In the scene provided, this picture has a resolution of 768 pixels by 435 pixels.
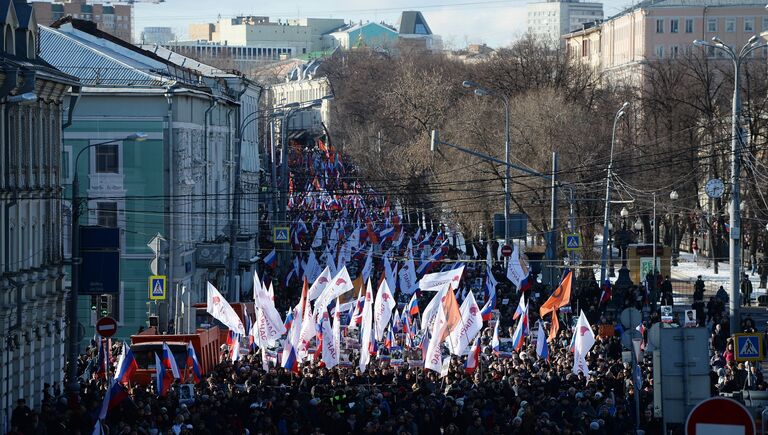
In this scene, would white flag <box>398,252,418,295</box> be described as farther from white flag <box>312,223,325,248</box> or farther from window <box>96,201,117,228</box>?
white flag <box>312,223,325,248</box>

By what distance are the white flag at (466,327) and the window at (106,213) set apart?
17535 mm

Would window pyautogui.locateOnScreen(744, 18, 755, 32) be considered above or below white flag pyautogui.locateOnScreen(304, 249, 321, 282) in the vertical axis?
above

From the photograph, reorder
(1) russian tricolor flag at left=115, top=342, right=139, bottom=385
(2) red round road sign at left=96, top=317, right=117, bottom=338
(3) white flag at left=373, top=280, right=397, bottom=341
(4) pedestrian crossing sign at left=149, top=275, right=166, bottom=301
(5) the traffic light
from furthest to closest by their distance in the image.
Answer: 1. (5) the traffic light
2. (4) pedestrian crossing sign at left=149, top=275, right=166, bottom=301
3. (3) white flag at left=373, top=280, right=397, bottom=341
4. (2) red round road sign at left=96, top=317, right=117, bottom=338
5. (1) russian tricolor flag at left=115, top=342, right=139, bottom=385

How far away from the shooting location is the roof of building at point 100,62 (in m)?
45.8

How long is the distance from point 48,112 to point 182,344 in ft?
16.5

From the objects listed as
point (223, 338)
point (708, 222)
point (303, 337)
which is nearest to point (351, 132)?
point (708, 222)

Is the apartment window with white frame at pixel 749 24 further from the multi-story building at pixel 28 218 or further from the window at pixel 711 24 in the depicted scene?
the multi-story building at pixel 28 218

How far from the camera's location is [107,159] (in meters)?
45.1

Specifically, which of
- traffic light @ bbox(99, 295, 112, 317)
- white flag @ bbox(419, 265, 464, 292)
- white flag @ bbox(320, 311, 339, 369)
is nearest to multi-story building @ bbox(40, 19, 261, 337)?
Result: traffic light @ bbox(99, 295, 112, 317)

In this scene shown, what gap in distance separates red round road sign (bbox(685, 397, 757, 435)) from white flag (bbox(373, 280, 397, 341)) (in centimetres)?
2119

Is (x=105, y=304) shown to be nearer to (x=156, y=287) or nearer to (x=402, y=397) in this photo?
(x=156, y=287)

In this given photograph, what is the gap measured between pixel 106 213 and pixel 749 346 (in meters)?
24.5

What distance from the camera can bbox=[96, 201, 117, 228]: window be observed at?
44531 mm

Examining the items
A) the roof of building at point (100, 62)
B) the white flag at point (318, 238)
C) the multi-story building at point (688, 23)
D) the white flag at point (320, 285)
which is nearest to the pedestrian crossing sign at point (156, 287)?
the white flag at point (320, 285)
